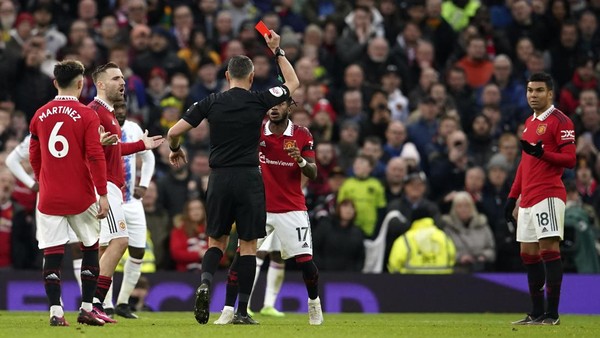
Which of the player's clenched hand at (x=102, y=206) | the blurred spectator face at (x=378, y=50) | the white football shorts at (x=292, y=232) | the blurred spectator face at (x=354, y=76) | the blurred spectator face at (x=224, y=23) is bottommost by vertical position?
the white football shorts at (x=292, y=232)

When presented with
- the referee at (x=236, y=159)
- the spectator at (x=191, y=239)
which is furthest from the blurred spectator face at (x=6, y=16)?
the referee at (x=236, y=159)

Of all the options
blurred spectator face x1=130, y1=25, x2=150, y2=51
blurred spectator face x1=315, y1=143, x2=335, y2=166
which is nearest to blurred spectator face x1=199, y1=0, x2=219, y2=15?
blurred spectator face x1=130, y1=25, x2=150, y2=51

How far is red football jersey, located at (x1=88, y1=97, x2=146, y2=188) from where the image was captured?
1426 centimetres

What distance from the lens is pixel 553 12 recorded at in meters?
26.5

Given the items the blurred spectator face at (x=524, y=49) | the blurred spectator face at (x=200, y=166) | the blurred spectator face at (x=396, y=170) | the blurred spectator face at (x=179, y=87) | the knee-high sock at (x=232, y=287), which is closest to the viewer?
the knee-high sock at (x=232, y=287)

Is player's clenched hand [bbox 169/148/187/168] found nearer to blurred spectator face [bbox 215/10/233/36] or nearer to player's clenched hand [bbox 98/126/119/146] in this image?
player's clenched hand [bbox 98/126/119/146]

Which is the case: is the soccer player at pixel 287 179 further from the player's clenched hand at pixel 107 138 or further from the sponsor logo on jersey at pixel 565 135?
the sponsor logo on jersey at pixel 565 135

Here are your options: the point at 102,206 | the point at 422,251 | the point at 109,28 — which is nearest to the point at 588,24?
the point at 422,251

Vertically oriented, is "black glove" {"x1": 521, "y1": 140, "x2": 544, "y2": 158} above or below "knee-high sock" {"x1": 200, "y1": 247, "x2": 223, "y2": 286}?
above

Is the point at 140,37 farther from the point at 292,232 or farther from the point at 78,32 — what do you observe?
the point at 292,232

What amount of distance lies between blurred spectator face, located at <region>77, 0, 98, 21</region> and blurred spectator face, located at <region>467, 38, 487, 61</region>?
7131mm

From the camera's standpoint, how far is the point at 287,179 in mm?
15148

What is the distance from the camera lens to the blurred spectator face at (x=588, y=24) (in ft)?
85.7

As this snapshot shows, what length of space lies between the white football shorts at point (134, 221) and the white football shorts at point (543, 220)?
14.9 feet
